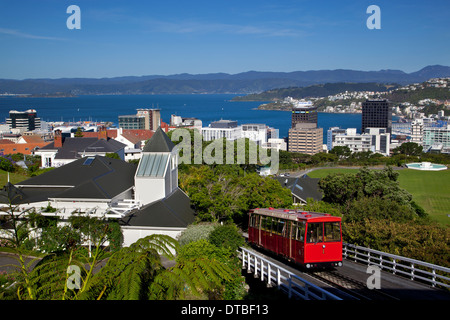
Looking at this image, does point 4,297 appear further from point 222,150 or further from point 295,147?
point 295,147

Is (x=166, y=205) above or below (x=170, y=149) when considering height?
below

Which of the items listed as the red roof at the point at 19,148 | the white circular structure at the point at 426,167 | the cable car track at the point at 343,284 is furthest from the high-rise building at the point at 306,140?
the cable car track at the point at 343,284

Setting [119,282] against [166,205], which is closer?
[119,282]

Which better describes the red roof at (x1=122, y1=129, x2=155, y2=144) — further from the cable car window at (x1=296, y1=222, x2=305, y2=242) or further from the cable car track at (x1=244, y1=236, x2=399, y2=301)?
the cable car window at (x1=296, y1=222, x2=305, y2=242)

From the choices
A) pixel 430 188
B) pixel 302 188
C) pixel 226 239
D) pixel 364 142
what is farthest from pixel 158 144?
pixel 364 142

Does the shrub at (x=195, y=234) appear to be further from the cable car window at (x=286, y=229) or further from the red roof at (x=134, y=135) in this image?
the red roof at (x=134, y=135)

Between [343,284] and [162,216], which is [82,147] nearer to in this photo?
[162,216]
